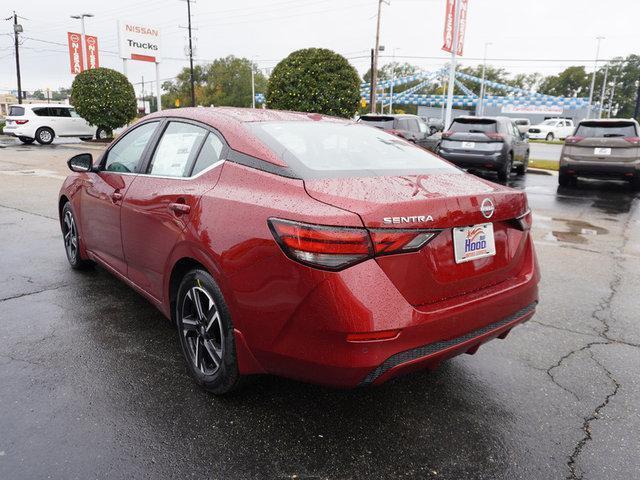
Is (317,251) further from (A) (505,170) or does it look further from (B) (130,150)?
(A) (505,170)

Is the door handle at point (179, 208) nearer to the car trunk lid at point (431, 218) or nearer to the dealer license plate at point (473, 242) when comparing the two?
the car trunk lid at point (431, 218)

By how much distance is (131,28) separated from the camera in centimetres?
3238

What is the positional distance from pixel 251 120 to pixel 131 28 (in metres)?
34.1

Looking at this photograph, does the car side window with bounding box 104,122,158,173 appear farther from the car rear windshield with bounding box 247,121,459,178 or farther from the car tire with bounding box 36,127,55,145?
the car tire with bounding box 36,127,55,145

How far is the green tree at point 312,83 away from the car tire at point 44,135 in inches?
574

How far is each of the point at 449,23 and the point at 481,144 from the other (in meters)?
10.4

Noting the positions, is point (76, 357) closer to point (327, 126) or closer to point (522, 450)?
point (327, 126)

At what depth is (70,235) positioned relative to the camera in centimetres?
491

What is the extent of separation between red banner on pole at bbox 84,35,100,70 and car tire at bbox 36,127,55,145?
9453 mm

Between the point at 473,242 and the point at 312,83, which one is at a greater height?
the point at 312,83

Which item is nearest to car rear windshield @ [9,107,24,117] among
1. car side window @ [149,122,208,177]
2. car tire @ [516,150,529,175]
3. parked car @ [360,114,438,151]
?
parked car @ [360,114,438,151]

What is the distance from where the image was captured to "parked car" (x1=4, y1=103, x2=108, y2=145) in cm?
2473

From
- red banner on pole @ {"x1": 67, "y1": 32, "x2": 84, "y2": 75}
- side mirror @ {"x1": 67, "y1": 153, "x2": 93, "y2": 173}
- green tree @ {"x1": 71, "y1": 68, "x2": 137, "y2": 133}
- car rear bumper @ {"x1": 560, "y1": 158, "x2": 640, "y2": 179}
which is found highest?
red banner on pole @ {"x1": 67, "y1": 32, "x2": 84, "y2": 75}

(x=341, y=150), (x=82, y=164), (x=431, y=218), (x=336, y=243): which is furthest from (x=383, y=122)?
(x=336, y=243)
